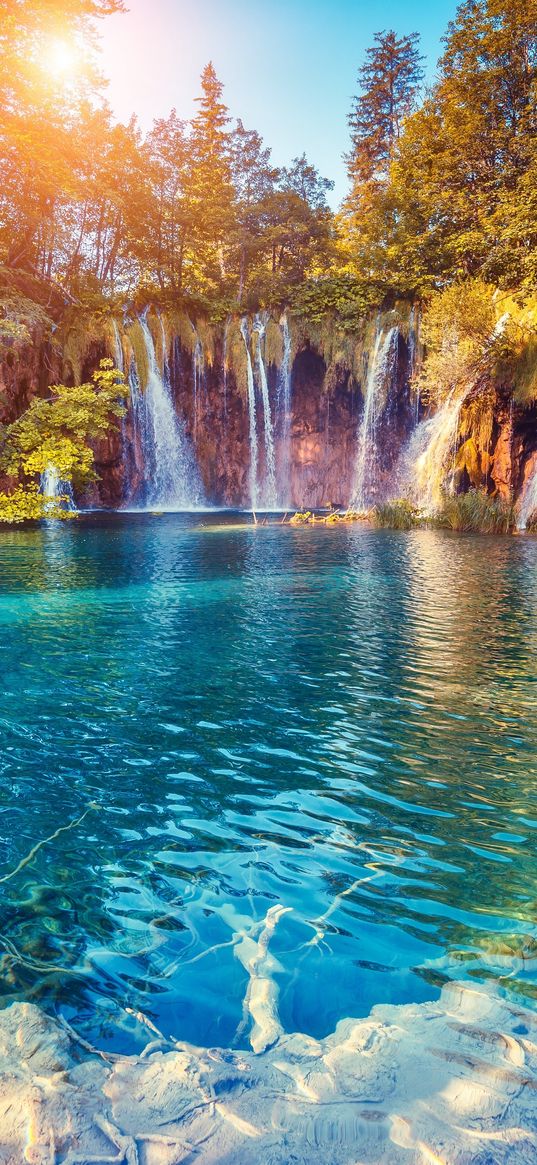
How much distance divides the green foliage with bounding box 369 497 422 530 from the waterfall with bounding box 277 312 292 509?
11645 millimetres

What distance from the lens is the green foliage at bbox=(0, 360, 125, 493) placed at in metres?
19.9

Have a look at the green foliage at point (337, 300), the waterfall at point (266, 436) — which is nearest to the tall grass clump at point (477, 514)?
the waterfall at point (266, 436)

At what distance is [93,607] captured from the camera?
8.60m

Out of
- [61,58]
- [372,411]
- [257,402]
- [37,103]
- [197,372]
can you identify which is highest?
[61,58]

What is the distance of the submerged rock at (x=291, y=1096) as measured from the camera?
1.56 metres

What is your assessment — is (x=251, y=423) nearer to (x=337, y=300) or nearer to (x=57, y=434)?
(x=337, y=300)

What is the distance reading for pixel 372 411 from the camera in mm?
28172

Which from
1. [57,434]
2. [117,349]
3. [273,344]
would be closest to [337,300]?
[273,344]

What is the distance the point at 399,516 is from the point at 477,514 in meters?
2.37

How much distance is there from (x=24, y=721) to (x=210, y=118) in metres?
48.2

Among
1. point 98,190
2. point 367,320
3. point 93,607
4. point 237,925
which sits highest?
point 98,190

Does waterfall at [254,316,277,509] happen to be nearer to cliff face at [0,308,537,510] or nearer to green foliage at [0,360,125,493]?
cliff face at [0,308,537,510]

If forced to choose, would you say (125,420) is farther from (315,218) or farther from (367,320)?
(315,218)

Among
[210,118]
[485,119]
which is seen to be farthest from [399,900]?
[210,118]
